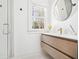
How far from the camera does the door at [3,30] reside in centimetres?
315

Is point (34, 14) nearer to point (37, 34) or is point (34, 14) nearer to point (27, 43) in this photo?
point (37, 34)

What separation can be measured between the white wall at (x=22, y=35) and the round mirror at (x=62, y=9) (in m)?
0.90

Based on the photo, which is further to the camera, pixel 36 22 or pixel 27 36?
pixel 36 22

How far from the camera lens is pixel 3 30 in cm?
316

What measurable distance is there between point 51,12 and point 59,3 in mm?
605

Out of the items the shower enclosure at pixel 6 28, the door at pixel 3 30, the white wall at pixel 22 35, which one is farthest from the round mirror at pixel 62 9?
the door at pixel 3 30

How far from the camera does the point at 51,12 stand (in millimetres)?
3561

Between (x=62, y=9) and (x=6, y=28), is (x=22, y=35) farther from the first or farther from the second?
(x=62, y=9)

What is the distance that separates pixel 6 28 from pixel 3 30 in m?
0.10

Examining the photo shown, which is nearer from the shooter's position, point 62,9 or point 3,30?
point 62,9

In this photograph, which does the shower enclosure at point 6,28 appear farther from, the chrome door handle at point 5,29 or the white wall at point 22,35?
the white wall at point 22,35

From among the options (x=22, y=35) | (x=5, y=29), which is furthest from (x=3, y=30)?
(x=22, y=35)

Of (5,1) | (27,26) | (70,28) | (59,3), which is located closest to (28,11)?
(27,26)

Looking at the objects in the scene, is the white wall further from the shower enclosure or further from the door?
the door
